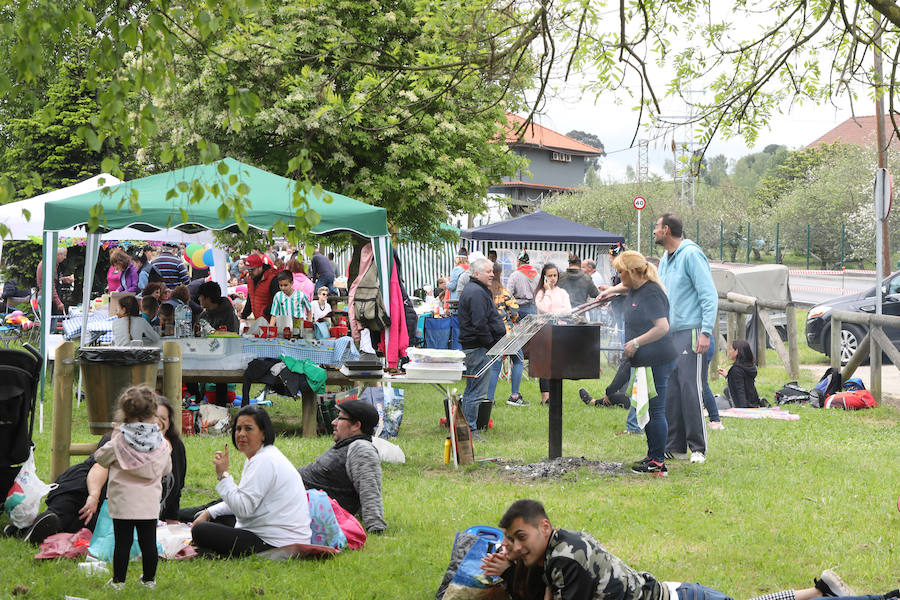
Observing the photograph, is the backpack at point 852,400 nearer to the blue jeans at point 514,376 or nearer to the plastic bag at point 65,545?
the blue jeans at point 514,376

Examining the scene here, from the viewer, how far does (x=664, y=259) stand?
369 inches

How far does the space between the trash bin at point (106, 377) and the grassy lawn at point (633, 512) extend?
94 centimetres

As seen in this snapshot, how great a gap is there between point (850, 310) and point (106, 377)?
44.5 feet

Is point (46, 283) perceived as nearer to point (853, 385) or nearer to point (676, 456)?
point (676, 456)

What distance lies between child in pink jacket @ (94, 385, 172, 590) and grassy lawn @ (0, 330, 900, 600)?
0.37 meters

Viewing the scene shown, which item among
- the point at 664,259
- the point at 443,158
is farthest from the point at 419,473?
the point at 443,158

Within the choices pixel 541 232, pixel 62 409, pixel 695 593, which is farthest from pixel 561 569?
pixel 541 232

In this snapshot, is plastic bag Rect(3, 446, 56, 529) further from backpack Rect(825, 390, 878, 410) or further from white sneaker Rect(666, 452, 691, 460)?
backpack Rect(825, 390, 878, 410)

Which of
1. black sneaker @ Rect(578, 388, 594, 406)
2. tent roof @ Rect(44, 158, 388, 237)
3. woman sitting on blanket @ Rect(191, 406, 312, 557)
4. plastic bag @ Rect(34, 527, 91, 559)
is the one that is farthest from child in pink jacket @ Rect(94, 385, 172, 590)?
black sneaker @ Rect(578, 388, 594, 406)

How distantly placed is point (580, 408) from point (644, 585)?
8.31 m

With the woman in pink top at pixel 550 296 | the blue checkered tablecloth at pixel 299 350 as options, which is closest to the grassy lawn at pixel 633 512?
the blue checkered tablecloth at pixel 299 350

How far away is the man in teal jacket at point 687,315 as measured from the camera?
8617 millimetres

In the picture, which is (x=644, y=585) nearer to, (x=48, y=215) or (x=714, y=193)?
(x=48, y=215)

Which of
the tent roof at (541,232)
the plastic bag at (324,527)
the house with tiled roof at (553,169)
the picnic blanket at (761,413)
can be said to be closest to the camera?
the plastic bag at (324,527)
